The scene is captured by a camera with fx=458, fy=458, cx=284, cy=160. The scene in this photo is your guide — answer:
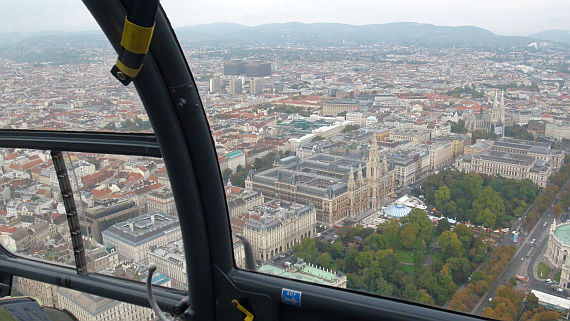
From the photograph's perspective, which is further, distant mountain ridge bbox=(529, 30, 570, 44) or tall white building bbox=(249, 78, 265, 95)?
tall white building bbox=(249, 78, 265, 95)

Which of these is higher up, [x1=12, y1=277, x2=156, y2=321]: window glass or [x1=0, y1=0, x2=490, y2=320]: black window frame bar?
[x1=0, y1=0, x2=490, y2=320]: black window frame bar

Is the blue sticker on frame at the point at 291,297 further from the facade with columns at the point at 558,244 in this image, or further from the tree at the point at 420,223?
the facade with columns at the point at 558,244

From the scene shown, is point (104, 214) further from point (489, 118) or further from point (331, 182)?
point (489, 118)

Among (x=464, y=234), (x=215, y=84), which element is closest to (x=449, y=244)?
(x=464, y=234)

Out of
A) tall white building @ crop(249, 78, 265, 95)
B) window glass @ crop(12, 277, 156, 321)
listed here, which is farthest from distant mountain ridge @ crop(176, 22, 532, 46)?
window glass @ crop(12, 277, 156, 321)

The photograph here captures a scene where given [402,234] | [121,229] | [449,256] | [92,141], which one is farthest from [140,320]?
[449,256]

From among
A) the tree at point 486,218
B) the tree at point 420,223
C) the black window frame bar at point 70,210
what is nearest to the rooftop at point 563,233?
the tree at point 486,218

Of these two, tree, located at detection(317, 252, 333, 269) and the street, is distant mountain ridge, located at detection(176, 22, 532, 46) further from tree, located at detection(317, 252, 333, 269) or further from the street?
tree, located at detection(317, 252, 333, 269)
